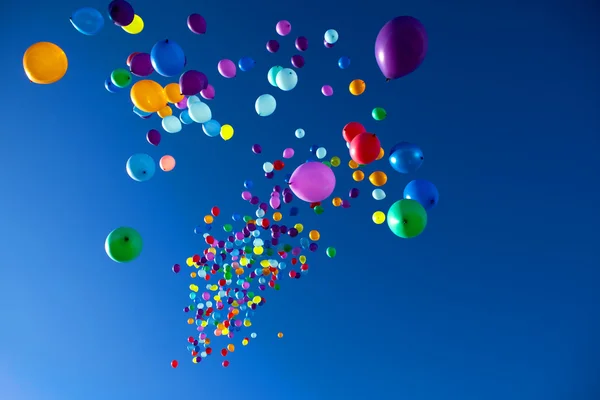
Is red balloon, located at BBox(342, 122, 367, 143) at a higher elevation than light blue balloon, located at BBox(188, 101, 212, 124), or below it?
higher

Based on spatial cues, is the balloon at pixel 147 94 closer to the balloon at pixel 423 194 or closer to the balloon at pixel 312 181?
the balloon at pixel 312 181

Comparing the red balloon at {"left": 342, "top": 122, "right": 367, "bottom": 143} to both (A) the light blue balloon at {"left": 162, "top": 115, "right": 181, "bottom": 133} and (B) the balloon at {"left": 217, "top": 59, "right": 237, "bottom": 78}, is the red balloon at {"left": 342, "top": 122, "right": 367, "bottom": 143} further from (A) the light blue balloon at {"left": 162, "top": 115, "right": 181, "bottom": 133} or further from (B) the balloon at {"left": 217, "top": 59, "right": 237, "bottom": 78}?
(A) the light blue balloon at {"left": 162, "top": 115, "right": 181, "bottom": 133}

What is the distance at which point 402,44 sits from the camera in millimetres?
1790

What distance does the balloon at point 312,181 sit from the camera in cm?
211

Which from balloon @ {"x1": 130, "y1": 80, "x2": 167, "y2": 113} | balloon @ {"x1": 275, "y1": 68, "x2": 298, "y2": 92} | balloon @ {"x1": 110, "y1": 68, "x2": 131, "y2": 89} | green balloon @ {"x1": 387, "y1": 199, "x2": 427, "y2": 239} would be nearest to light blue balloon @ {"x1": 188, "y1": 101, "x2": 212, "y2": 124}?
balloon @ {"x1": 130, "y1": 80, "x2": 167, "y2": 113}

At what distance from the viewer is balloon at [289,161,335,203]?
211 centimetres

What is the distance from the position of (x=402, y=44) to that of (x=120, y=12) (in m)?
1.31

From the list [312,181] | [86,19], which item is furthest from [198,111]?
[312,181]

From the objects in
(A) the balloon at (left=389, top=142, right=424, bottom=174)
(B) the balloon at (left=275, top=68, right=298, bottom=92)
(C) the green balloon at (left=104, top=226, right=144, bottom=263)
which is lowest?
(C) the green balloon at (left=104, top=226, right=144, bottom=263)

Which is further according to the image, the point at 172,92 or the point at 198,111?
the point at 198,111

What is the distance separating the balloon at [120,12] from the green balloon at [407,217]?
1589mm

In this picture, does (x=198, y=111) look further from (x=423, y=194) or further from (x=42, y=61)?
(x=423, y=194)

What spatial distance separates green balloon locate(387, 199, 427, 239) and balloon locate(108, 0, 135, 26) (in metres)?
1.59

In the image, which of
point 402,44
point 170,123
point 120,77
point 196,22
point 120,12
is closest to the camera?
point 402,44
